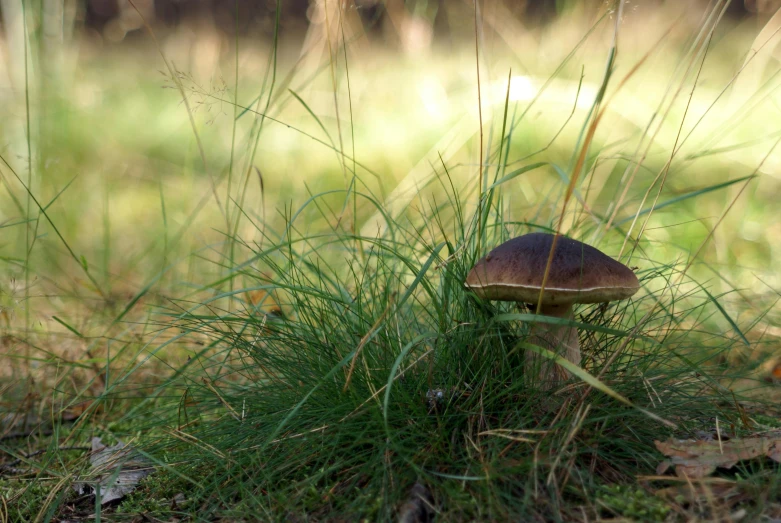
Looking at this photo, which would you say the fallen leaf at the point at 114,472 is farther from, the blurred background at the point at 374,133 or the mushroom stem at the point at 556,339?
the mushroom stem at the point at 556,339

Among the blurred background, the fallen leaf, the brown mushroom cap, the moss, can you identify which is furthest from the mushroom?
the fallen leaf

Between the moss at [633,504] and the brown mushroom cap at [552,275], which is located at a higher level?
the brown mushroom cap at [552,275]

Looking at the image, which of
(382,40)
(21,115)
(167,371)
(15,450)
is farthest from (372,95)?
(15,450)

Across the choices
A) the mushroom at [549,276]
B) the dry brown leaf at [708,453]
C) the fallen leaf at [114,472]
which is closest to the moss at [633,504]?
the dry brown leaf at [708,453]

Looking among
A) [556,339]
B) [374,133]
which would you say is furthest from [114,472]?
[374,133]

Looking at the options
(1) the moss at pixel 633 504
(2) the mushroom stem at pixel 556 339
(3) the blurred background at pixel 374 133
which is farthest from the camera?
(3) the blurred background at pixel 374 133

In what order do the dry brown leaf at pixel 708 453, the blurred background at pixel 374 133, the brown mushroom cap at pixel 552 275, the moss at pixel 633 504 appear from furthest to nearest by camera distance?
the blurred background at pixel 374 133 → the brown mushroom cap at pixel 552 275 → the dry brown leaf at pixel 708 453 → the moss at pixel 633 504

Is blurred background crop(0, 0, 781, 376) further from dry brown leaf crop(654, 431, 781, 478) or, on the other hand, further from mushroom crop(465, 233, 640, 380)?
dry brown leaf crop(654, 431, 781, 478)
